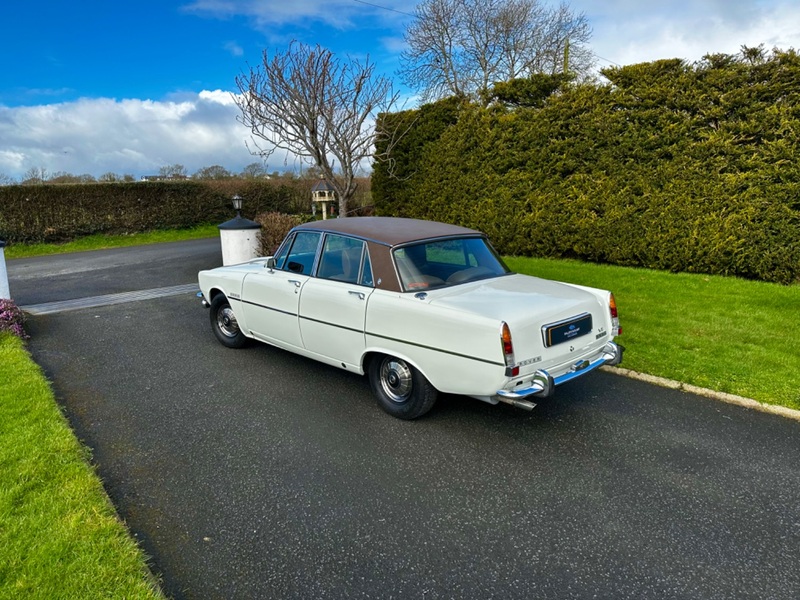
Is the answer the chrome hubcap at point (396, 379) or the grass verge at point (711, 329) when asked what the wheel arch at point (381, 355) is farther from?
the grass verge at point (711, 329)

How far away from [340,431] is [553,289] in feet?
6.98

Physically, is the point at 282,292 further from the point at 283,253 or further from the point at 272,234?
the point at 272,234

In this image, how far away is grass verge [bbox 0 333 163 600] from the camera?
2.33 m

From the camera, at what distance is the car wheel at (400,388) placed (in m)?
Result: 3.94

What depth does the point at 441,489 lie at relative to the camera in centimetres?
322

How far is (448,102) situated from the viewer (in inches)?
519

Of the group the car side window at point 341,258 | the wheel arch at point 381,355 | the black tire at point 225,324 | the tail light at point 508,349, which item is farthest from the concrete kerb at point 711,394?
the black tire at point 225,324

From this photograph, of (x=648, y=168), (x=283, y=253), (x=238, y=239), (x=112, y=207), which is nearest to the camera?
(x=283, y=253)

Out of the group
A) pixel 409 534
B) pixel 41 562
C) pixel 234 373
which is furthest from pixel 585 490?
pixel 234 373

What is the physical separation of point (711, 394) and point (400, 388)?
2919mm

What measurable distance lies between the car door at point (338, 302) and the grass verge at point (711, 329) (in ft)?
9.79

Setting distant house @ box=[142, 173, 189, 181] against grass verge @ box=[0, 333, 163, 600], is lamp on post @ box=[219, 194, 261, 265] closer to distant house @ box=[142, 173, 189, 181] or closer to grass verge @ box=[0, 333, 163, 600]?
grass verge @ box=[0, 333, 163, 600]

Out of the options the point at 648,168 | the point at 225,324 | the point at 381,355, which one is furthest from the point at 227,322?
the point at 648,168

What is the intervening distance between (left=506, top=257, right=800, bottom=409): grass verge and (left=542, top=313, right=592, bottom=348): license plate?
1662 millimetres
